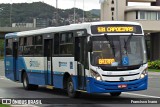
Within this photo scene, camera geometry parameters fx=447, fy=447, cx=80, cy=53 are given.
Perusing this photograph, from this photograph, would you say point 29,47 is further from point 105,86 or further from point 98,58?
point 105,86

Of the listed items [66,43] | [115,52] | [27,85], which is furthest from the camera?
[27,85]

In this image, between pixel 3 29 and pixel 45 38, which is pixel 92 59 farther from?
pixel 3 29

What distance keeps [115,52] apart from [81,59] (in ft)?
4.68

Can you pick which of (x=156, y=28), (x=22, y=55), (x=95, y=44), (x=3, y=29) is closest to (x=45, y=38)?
(x=22, y=55)

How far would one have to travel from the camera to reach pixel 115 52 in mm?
15391

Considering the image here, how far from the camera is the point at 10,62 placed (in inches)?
949

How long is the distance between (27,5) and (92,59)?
86.8 metres

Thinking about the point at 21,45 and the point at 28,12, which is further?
the point at 28,12

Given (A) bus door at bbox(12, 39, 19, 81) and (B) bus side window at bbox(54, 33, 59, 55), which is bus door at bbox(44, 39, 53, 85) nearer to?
(B) bus side window at bbox(54, 33, 59, 55)

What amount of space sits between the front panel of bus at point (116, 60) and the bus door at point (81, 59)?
2.01 feet

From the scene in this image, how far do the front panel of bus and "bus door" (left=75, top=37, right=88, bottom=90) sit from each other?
2.01 ft

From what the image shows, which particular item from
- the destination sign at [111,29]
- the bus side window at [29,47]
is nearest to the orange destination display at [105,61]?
the destination sign at [111,29]

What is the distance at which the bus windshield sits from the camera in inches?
602

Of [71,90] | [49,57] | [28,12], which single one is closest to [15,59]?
[49,57]
